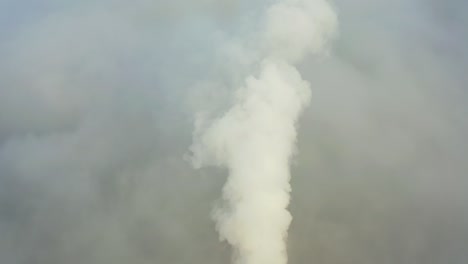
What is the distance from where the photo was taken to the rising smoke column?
65.6 feet

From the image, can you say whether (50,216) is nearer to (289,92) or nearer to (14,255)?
(14,255)

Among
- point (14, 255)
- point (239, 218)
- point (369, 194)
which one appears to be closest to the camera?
point (239, 218)

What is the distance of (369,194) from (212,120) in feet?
23.8

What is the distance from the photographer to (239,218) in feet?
65.8

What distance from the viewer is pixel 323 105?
26.0 metres

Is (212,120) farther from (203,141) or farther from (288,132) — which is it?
(288,132)

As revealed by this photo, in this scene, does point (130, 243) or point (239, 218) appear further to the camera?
point (130, 243)

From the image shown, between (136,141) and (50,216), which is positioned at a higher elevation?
(136,141)

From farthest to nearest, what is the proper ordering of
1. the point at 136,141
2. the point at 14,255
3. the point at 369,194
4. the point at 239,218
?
the point at 136,141 → the point at 369,194 → the point at 14,255 → the point at 239,218

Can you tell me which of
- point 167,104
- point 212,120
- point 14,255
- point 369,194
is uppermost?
point 167,104

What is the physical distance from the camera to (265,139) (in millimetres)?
21203

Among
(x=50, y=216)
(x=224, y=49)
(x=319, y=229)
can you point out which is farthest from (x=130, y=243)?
(x=224, y=49)

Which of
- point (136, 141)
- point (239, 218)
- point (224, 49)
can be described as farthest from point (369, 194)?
point (136, 141)

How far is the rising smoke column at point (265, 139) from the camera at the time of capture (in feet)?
65.6
